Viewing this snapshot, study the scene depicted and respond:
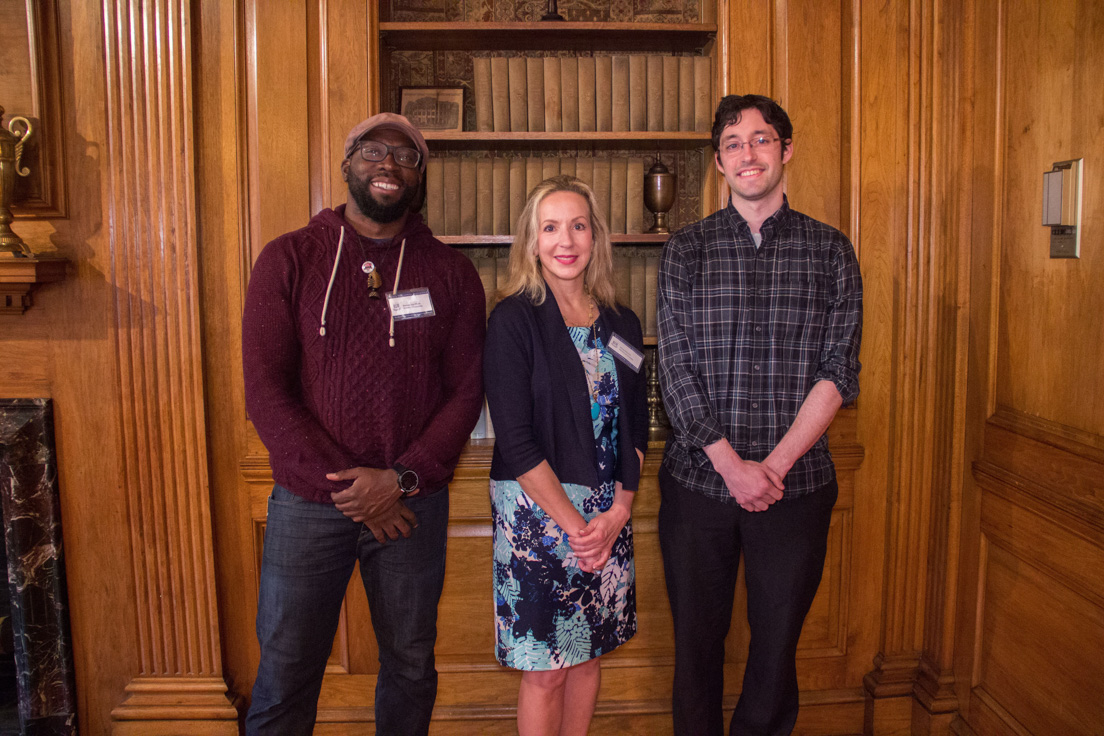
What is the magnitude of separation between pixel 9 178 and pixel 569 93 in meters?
1.64

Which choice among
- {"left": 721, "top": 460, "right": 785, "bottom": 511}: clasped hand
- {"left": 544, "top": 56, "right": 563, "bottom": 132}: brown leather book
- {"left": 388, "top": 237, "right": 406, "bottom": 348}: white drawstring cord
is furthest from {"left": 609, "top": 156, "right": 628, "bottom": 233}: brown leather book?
{"left": 721, "top": 460, "right": 785, "bottom": 511}: clasped hand

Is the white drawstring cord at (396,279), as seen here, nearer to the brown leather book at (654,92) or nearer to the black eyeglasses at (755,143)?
the black eyeglasses at (755,143)

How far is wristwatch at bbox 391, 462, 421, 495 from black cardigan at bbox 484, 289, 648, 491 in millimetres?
206

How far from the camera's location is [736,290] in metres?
1.75

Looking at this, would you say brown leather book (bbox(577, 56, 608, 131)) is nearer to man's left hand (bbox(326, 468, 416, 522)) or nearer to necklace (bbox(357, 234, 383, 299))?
necklace (bbox(357, 234, 383, 299))

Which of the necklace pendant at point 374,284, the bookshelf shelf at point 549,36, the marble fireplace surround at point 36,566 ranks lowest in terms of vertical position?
the marble fireplace surround at point 36,566

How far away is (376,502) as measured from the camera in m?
1.58

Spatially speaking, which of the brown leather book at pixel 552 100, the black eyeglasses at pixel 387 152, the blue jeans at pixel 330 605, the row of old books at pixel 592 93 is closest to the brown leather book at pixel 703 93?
the row of old books at pixel 592 93

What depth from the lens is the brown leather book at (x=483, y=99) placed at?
2309mm

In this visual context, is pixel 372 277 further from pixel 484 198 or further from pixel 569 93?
pixel 569 93

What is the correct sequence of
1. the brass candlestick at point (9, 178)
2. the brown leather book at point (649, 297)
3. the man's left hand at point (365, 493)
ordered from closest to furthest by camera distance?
the man's left hand at point (365, 493)
the brass candlestick at point (9, 178)
the brown leather book at point (649, 297)

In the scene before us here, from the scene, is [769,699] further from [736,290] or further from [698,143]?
[698,143]

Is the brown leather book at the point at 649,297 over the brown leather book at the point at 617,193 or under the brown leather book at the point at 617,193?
under

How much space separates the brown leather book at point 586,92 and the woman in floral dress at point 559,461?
2.29ft
